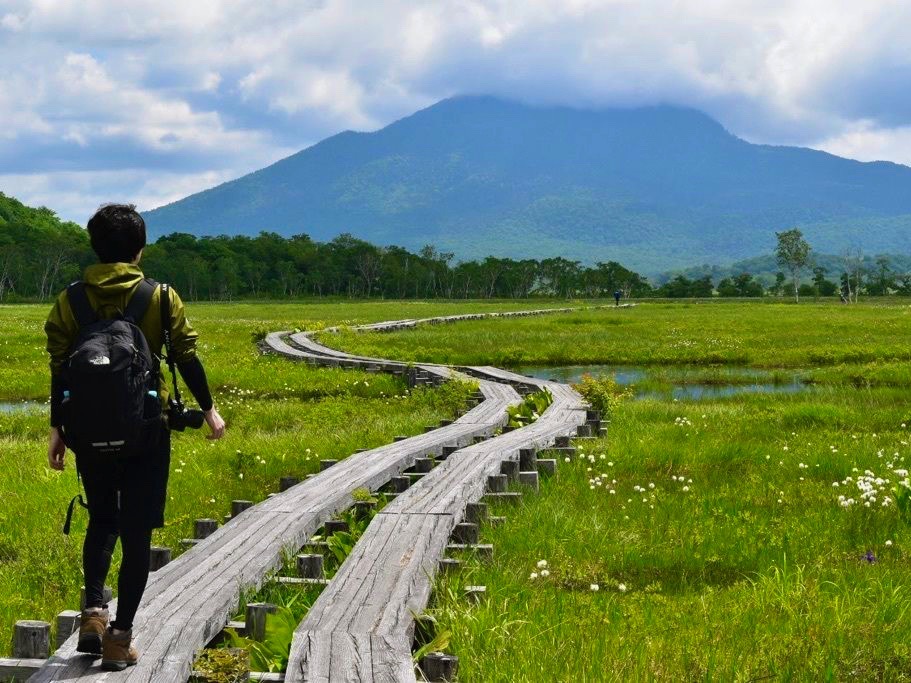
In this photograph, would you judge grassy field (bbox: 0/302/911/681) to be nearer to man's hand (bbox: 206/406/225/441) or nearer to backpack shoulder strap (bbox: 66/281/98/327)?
man's hand (bbox: 206/406/225/441)

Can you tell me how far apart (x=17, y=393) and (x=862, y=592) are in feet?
69.2

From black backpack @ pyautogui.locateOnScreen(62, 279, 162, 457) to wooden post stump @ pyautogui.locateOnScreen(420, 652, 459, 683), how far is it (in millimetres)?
1797

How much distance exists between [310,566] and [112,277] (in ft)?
8.33

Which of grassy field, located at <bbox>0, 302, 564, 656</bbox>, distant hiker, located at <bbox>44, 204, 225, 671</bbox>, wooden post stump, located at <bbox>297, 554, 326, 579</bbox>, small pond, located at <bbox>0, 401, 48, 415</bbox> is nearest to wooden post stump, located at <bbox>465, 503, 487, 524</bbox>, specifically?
wooden post stump, located at <bbox>297, 554, 326, 579</bbox>

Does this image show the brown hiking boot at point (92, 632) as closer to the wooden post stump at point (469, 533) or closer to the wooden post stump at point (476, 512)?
the wooden post stump at point (469, 533)

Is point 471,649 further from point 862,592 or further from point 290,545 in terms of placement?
point 862,592

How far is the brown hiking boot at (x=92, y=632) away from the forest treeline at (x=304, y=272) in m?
131

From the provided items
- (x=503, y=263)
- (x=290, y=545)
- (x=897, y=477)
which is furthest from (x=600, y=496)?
(x=503, y=263)

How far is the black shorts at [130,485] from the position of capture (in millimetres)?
5332

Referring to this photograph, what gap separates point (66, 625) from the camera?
5746mm

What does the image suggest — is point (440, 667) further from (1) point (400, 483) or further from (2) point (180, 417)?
(1) point (400, 483)

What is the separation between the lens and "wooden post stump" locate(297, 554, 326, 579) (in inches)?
272

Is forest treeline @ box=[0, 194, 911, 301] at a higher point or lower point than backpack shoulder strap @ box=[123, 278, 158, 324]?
higher

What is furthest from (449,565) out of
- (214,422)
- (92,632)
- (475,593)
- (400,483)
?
(400,483)
